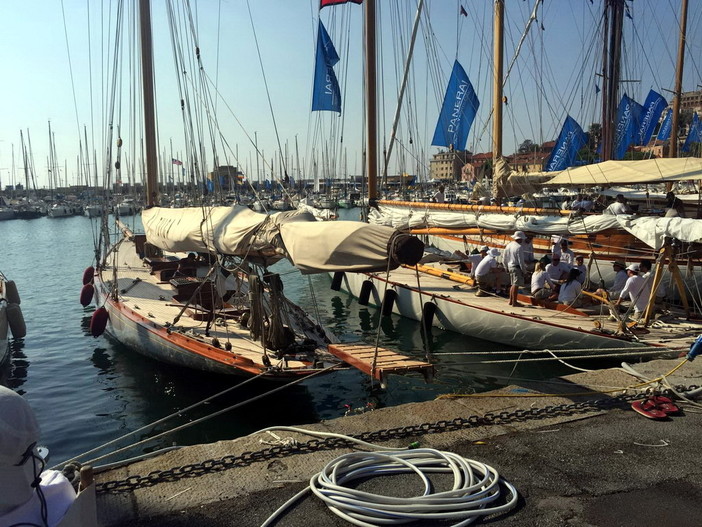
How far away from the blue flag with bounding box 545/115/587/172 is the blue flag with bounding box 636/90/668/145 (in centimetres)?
504

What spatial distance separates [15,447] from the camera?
258 cm

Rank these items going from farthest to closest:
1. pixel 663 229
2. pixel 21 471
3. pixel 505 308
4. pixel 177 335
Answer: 1. pixel 505 308
2. pixel 663 229
3. pixel 177 335
4. pixel 21 471

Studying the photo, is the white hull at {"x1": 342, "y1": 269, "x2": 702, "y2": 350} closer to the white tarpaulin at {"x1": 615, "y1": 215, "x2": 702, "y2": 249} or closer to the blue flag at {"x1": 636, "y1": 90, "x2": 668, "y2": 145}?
the white tarpaulin at {"x1": 615, "y1": 215, "x2": 702, "y2": 249}

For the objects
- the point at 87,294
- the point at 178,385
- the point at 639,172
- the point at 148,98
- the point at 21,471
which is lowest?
the point at 178,385

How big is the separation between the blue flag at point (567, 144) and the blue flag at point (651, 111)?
16.5 feet

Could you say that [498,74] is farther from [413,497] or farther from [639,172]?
[413,497]

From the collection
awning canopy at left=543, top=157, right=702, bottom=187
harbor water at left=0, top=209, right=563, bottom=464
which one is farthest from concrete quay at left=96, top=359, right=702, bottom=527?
awning canopy at left=543, top=157, right=702, bottom=187

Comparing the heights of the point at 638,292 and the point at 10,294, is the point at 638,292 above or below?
below


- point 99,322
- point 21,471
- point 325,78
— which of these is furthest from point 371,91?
point 21,471

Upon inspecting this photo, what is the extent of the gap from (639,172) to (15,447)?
16.0 meters

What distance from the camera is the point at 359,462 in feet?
16.4

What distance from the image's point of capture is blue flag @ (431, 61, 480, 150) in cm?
2228

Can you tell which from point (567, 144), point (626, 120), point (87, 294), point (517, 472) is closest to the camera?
point (517, 472)

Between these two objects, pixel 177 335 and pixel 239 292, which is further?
pixel 239 292
